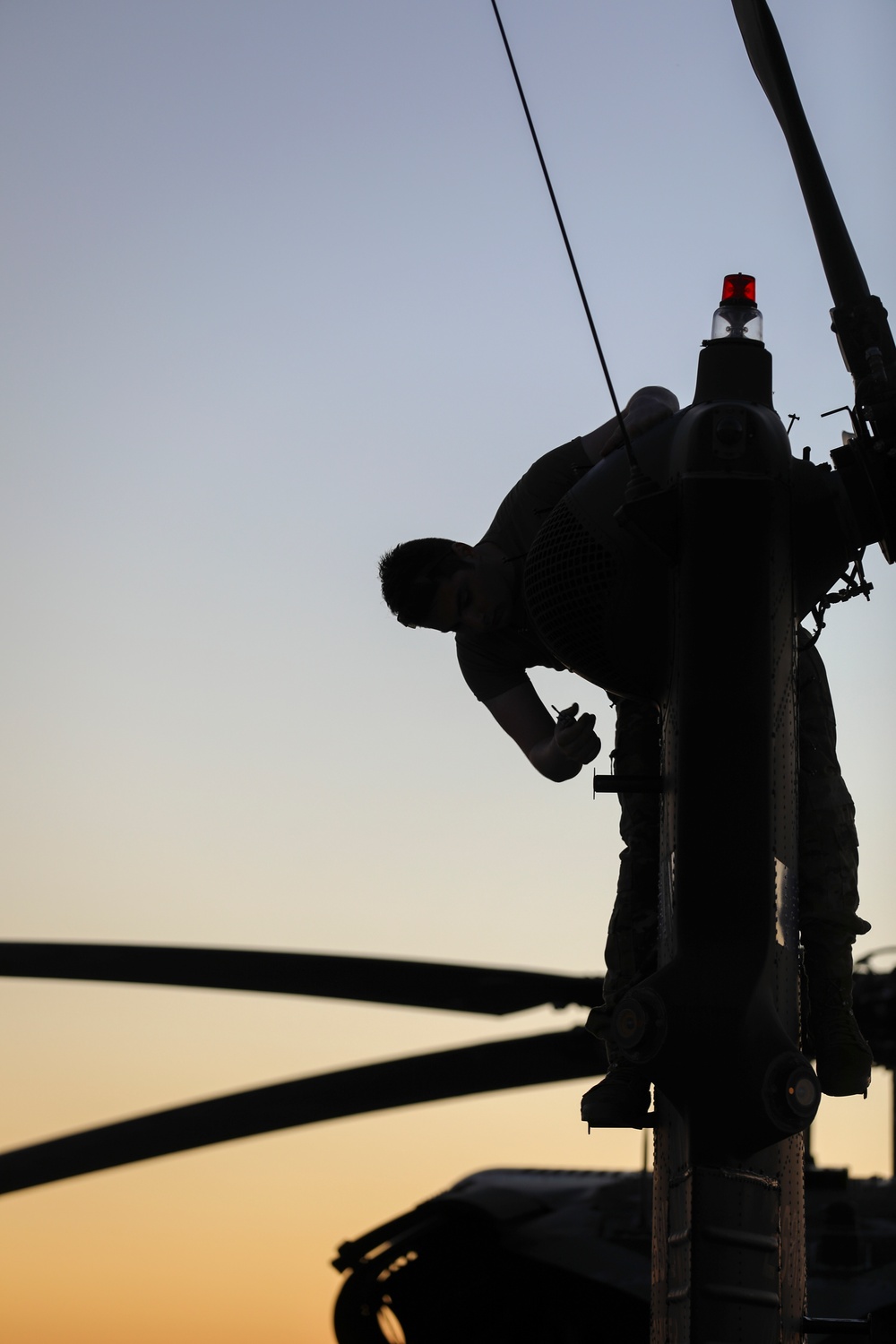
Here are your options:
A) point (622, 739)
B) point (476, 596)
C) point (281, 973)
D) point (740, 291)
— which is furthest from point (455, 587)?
point (281, 973)

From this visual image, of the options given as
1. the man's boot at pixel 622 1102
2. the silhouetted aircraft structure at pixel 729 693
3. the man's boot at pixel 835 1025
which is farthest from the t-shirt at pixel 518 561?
the man's boot at pixel 622 1102

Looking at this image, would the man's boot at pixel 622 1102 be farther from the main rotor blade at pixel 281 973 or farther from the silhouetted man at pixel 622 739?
the main rotor blade at pixel 281 973

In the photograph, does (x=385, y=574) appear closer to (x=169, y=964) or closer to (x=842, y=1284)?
(x=169, y=964)

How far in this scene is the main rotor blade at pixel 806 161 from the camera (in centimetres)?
420

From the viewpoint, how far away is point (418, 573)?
5.62m

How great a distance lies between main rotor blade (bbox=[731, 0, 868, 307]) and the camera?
4199mm

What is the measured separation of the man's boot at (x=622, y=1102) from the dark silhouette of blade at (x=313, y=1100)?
245 cm

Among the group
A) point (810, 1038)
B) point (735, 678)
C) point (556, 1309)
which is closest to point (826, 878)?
point (810, 1038)

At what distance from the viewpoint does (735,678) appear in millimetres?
4160

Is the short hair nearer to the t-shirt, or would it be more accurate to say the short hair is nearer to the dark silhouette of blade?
the t-shirt

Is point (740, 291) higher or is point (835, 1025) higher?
point (740, 291)

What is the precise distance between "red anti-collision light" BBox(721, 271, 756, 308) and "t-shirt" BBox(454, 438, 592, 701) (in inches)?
36.0

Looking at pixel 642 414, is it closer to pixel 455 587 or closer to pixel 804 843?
pixel 455 587

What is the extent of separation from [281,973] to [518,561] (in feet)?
7.32
